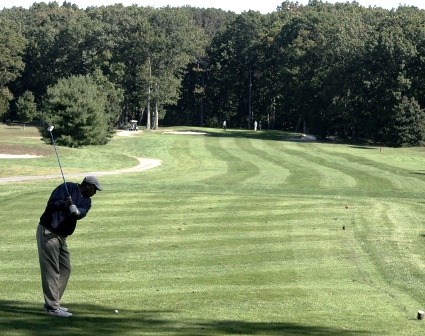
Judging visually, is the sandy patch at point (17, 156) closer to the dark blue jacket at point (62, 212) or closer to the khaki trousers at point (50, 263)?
the khaki trousers at point (50, 263)

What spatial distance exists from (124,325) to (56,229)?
1699 millimetres

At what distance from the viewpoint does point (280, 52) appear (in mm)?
121375

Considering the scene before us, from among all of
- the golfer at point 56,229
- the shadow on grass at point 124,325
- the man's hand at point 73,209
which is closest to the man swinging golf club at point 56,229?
the golfer at point 56,229

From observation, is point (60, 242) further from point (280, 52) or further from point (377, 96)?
point (280, 52)

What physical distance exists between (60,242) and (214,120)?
11855 cm

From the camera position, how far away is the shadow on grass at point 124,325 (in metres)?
10.6

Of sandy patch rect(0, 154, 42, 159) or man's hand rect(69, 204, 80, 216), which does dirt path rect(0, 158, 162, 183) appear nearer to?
sandy patch rect(0, 154, 42, 159)

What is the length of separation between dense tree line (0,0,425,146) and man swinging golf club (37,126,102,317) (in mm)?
53844

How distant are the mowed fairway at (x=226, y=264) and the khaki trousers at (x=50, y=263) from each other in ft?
1.06

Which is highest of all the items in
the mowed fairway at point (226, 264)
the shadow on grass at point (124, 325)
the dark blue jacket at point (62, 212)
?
the dark blue jacket at point (62, 212)

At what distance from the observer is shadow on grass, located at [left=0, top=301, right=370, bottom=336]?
34.6 ft

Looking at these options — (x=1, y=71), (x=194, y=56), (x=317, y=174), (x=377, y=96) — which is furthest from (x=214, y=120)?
(x=317, y=174)

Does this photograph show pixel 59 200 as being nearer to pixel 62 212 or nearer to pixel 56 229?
pixel 62 212

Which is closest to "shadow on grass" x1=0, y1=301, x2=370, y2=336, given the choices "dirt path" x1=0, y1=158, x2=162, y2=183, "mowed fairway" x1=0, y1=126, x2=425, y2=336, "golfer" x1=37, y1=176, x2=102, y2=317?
"mowed fairway" x1=0, y1=126, x2=425, y2=336
